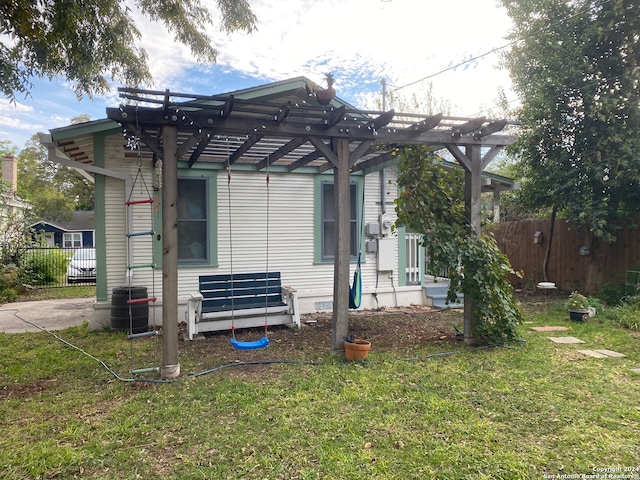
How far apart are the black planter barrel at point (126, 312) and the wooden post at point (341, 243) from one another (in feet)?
9.98

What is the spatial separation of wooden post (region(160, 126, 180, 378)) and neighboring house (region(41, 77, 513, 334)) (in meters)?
1.14

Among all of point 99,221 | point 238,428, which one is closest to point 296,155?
point 99,221

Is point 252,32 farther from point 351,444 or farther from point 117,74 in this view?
point 351,444

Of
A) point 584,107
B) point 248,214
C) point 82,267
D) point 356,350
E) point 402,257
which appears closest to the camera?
point 356,350

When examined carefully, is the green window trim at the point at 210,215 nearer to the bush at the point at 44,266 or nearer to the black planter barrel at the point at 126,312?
the black planter barrel at the point at 126,312

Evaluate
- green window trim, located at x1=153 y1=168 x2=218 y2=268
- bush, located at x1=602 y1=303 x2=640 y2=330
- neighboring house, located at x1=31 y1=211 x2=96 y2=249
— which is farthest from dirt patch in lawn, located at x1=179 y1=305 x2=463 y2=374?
neighboring house, located at x1=31 y1=211 x2=96 y2=249

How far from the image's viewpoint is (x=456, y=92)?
1817 centimetres

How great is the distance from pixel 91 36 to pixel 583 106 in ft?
29.1

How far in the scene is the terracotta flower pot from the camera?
4551mm

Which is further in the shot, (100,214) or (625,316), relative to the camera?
(625,316)

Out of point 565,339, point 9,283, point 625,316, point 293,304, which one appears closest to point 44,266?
point 9,283

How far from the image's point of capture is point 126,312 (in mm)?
6211

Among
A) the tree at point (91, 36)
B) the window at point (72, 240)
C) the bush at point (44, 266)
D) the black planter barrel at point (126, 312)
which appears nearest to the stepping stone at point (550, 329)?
the black planter barrel at point (126, 312)

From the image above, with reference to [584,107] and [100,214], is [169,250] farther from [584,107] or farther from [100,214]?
[584,107]
